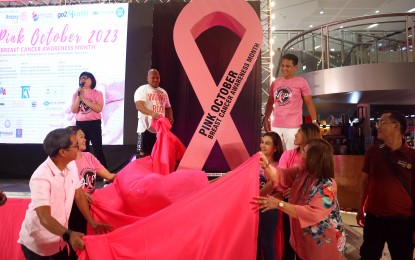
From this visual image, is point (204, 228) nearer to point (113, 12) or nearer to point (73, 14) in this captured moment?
point (113, 12)

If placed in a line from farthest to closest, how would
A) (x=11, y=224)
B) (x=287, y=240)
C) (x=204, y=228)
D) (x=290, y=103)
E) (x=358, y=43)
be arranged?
1. (x=358, y=43)
2. (x=290, y=103)
3. (x=11, y=224)
4. (x=287, y=240)
5. (x=204, y=228)

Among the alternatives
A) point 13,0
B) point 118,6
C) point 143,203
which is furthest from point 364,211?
point 13,0

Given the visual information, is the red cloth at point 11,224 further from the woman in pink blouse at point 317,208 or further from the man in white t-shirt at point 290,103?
the man in white t-shirt at point 290,103

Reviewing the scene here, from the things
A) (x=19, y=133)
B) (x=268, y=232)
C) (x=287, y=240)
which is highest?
(x=19, y=133)

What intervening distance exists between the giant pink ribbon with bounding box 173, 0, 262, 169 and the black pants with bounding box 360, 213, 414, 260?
1.20 m

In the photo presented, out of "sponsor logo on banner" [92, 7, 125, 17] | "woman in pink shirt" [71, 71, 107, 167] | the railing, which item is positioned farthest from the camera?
the railing

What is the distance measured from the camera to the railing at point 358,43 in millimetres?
6352

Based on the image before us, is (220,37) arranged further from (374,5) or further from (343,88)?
(374,5)

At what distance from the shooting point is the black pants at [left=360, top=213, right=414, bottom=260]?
7.03 ft

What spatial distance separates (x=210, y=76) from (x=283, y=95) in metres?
0.77

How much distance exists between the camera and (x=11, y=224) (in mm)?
2795

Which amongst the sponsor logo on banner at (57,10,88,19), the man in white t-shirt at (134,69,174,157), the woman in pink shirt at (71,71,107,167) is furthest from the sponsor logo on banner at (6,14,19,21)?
the man in white t-shirt at (134,69,174,157)

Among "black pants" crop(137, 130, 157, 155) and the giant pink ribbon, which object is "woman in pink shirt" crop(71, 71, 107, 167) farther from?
the giant pink ribbon

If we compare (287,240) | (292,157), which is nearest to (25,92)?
(292,157)
